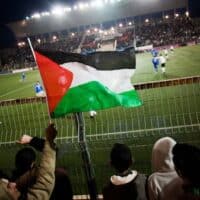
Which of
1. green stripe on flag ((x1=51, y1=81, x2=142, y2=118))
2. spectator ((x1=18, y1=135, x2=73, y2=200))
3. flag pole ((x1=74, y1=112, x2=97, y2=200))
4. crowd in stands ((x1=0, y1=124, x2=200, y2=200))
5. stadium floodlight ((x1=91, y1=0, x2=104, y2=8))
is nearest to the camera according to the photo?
crowd in stands ((x1=0, y1=124, x2=200, y2=200))

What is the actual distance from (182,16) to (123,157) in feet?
230

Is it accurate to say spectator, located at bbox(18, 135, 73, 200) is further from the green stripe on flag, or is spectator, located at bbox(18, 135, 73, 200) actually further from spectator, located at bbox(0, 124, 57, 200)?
spectator, located at bbox(0, 124, 57, 200)

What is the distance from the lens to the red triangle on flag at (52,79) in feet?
18.0

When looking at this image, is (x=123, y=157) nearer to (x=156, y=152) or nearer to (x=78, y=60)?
(x=156, y=152)

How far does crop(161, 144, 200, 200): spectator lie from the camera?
11.0 ft

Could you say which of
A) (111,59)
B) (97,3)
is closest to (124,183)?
(111,59)

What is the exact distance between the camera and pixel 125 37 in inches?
2776

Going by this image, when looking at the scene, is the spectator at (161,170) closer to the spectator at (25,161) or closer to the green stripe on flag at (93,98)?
the green stripe on flag at (93,98)

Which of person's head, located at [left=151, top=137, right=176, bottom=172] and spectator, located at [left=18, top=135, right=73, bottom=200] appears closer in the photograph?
person's head, located at [left=151, top=137, right=176, bottom=172]

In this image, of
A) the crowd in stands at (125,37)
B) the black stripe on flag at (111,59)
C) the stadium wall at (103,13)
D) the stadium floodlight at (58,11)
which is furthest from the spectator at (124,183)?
the stadium floodlight at (58,11)

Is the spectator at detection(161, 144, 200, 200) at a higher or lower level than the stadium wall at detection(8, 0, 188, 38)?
lower

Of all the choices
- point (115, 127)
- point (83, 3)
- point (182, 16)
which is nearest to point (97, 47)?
point (83, 3)

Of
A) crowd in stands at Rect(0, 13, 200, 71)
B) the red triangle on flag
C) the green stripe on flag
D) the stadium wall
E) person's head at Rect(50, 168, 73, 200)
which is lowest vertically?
person's head at Rect(50, 168, 73, 200)

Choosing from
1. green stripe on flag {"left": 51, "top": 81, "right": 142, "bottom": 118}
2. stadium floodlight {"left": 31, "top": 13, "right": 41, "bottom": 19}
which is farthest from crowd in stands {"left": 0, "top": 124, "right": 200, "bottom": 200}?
stadium floodlight {"left": 31, "top": 13, "right": 41, "bottom": 19}
